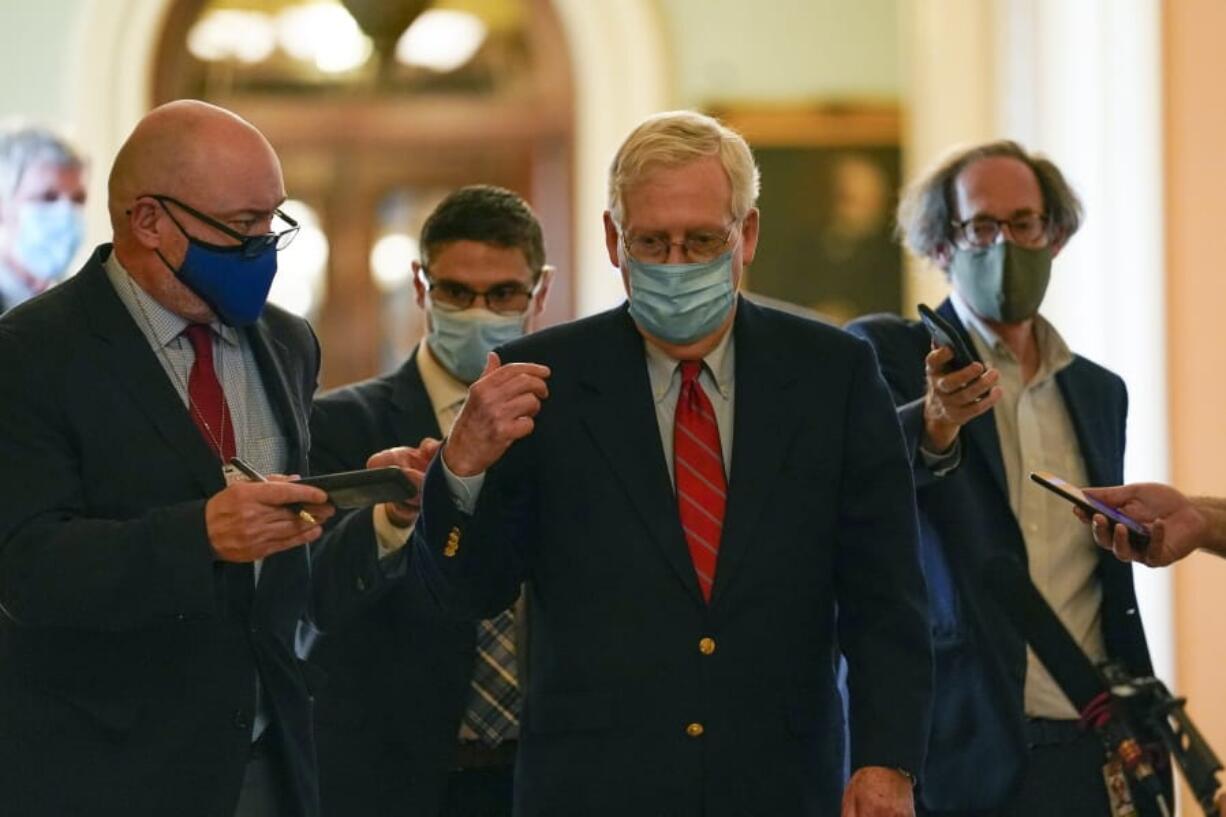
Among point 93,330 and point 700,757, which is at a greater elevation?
point 93,330

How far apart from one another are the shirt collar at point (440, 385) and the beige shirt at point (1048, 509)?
1111 millimetres

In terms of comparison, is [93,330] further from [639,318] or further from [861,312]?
[861,312]

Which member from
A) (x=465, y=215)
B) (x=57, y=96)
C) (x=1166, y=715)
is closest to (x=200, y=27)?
(x=57, y=96)

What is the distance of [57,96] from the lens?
11016 mm

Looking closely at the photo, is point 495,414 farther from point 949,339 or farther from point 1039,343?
point 1039,343

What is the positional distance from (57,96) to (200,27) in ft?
3.15

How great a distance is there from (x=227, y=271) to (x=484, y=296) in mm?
978

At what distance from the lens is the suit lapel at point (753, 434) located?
3.37 metres

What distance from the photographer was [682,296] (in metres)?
3.42

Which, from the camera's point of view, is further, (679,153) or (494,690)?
(494,690)

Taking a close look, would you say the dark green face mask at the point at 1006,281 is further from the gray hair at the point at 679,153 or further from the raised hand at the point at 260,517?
the raised hand at the point at 260,517

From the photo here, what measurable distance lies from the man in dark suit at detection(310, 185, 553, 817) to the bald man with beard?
0.40 metres

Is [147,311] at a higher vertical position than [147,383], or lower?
higher

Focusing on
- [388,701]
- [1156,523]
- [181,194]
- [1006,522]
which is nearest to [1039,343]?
[1006,522]
